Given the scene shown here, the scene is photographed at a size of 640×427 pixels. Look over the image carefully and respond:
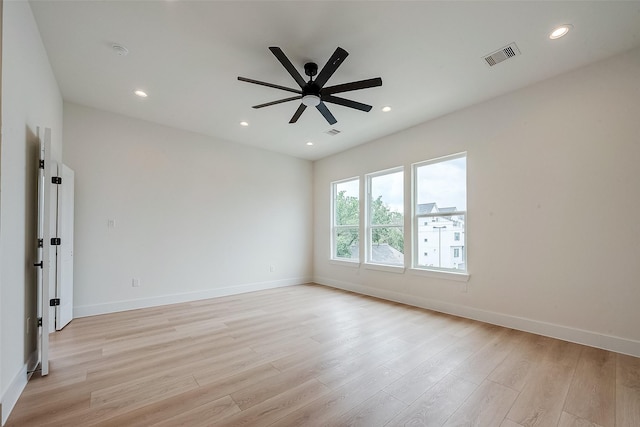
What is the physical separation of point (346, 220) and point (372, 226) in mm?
775

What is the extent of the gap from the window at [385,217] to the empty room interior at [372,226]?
2.0 inches

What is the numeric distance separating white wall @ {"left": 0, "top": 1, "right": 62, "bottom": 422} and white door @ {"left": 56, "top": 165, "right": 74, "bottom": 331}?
100cm

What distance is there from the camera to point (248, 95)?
3.69 m

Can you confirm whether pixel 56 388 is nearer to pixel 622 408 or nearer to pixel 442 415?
pixel 442 415

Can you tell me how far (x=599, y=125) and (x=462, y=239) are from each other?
1979 millimetres

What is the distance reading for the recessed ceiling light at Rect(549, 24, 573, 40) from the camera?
8.07ft

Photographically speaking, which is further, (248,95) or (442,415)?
(248,95)

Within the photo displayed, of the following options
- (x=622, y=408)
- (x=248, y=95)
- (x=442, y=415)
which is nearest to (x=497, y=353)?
(x=622, y=408)

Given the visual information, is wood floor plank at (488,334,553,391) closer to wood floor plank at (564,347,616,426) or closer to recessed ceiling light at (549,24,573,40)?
wood floor plank at (564,347,616,426)

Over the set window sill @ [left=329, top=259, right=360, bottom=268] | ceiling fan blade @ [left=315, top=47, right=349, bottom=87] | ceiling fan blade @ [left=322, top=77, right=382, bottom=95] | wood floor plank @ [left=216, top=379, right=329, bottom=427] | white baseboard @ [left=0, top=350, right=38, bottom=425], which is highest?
ceiling fan blade @ [left=315, top=47, right=349, bottom=87]

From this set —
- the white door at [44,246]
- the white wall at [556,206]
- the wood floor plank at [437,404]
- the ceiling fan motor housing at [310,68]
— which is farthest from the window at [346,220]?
the white door at [44,246]

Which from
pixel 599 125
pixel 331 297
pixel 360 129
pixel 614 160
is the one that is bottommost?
pixel 331 297

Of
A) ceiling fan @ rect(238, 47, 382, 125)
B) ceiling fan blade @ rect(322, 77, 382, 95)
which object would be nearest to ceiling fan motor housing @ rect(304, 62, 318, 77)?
ceiling fan @ rect(238, 47, 382, 125)

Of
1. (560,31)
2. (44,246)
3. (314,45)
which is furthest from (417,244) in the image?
(44,246)
